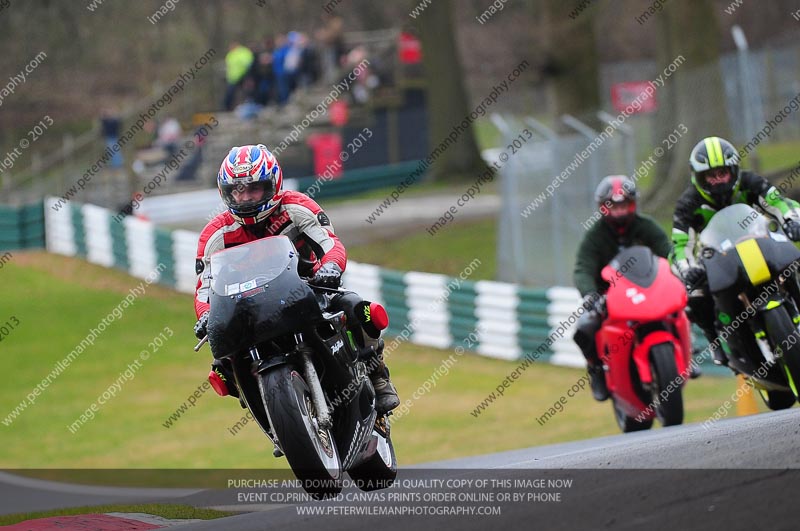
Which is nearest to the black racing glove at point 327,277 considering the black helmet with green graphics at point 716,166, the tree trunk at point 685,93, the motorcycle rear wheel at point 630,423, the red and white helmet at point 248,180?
the red and white helmet at point 248,180

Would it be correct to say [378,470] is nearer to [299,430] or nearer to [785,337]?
[299,430]

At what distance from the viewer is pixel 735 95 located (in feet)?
72.3

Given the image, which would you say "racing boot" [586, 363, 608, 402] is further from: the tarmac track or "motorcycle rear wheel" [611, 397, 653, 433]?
the tarmac track

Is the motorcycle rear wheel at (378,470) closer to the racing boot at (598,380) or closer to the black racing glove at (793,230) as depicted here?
the racing boot at (598,380)

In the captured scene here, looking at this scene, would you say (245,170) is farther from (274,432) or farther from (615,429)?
(615,429)

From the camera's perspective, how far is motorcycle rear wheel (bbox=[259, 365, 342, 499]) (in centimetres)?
649

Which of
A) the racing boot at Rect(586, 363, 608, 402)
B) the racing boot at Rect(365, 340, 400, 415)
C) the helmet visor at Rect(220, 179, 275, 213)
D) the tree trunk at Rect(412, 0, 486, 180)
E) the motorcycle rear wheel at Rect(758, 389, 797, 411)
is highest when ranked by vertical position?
the helmet visor at Rect(220, 179, 275, 213)

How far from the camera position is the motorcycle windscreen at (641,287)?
32.1 feet

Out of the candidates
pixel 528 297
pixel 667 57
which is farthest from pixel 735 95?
pixel 528 297

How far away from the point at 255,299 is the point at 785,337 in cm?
385

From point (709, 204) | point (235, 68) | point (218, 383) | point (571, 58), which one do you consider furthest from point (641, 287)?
point (235, 68)

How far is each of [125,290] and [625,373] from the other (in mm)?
14588

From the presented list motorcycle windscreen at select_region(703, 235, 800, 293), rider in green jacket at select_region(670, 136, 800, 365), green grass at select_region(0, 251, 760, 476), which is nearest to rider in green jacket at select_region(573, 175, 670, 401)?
rider in green jacket at select_region(670, 136, 800, 365)

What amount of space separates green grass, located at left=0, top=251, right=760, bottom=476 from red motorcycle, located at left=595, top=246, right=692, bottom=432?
232 cm
